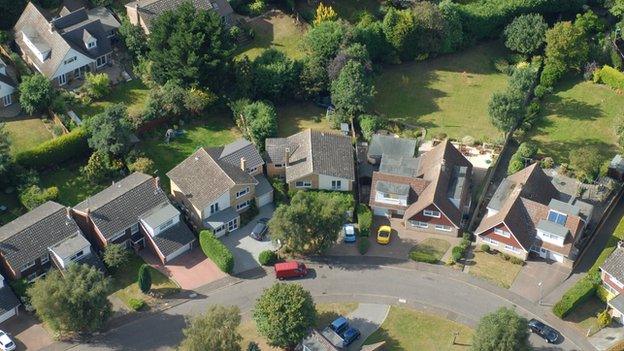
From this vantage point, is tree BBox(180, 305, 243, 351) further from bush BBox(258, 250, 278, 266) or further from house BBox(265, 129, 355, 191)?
house BBox(265, 129, 355, 191)

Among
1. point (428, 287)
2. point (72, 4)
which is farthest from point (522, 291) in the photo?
point (72, 4)

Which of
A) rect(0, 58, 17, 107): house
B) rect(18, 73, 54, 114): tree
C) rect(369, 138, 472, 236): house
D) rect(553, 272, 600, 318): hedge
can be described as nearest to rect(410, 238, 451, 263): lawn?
rect(369, 138, 472, 236): house

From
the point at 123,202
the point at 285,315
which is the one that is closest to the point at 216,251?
the point at 123,202

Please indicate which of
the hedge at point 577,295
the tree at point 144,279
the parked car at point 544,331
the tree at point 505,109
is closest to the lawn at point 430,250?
the parked car at point 544,331

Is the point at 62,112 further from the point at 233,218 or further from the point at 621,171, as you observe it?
the point at 621,171

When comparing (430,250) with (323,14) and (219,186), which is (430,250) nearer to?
(219,186)

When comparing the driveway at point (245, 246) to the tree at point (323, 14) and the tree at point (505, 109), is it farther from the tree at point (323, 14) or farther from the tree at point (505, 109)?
the tree at point (323, 14)
